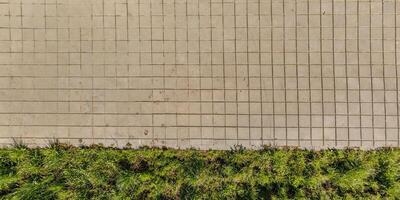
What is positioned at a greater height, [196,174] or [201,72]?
[201,72]

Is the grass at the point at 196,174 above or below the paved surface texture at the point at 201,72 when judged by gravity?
below

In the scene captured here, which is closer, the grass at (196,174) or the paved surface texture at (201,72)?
the grass at (196,174)

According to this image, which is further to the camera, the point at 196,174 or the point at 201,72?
the point at 201,72

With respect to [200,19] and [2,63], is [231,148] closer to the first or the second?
[200,19]

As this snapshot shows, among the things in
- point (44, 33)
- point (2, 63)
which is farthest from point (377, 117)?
point (2, 63)
